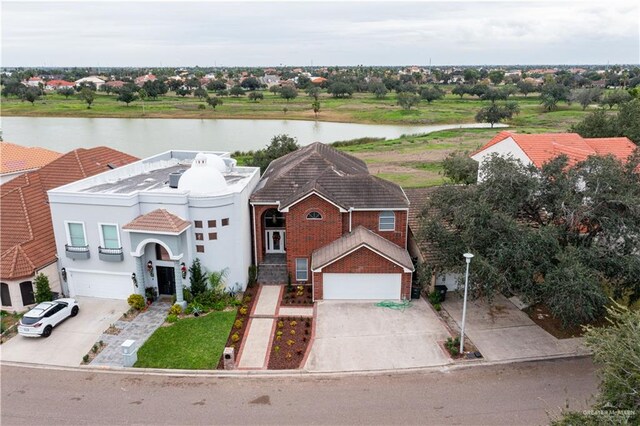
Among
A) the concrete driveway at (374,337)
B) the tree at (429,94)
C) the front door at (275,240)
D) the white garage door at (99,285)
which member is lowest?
the concrete driveway at (374,337)

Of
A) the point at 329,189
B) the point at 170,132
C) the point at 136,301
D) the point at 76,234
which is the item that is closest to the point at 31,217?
the point at 76,234

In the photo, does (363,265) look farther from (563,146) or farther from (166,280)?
(563,146)

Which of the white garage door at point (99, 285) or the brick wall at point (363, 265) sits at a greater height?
the brick wall at point (363, 265)

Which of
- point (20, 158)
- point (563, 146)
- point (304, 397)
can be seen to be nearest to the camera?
point (304, 397)

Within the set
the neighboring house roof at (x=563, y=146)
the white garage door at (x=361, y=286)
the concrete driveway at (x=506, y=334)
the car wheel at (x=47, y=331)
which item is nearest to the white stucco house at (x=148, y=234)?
the car wheel at (x=47, y=331)

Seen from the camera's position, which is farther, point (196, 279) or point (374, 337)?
point (196, 279)

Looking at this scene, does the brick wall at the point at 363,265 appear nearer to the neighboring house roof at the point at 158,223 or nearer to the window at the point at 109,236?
the neighboring house roof at the point at 158,223
